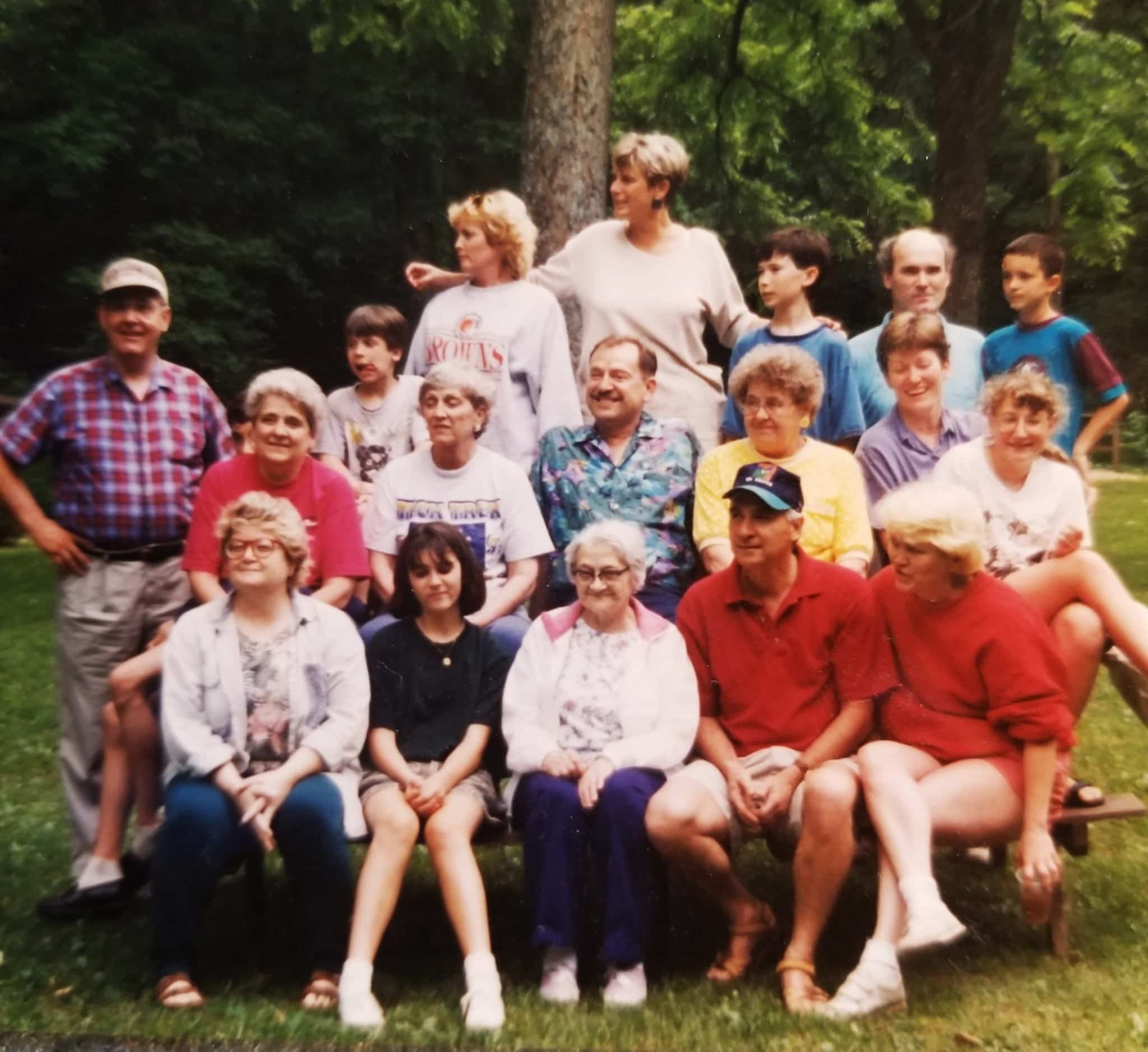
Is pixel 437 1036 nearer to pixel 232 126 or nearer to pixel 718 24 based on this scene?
pixel 718 24

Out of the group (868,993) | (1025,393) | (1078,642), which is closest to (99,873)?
(868,993)

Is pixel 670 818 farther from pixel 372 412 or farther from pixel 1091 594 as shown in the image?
pixel 372 412

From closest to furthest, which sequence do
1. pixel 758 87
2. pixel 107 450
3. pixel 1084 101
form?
pixel 107 450 → pixel 1084 101 → pixel 758 87

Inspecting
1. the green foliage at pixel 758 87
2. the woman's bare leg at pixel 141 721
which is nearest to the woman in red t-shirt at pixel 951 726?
the woman's bare leg at pixel 141 721

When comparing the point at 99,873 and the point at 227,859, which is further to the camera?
the point at 99,873

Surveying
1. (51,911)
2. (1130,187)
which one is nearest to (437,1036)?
(51,911)

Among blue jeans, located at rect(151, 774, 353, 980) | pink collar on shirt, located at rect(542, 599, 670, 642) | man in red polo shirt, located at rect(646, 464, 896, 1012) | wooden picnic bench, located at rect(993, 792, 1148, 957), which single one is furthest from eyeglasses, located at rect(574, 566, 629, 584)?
wooden picnic bench, located at rect(993, 792, 1148, 957)

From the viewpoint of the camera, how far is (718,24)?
1422cm

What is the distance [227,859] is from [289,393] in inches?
53.8

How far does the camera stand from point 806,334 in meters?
5.19

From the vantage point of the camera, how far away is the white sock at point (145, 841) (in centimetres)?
480

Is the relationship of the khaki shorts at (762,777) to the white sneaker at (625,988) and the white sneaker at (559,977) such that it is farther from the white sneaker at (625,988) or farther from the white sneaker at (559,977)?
the white sneaker at (559,977)

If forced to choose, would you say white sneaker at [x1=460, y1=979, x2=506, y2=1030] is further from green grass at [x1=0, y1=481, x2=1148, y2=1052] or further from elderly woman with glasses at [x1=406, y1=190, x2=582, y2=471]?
elderly woman with glasses at [x1=406, y1=190, x2=582, y2=471]

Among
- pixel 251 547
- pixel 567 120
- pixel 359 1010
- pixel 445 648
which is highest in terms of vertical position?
pixel 567 120
